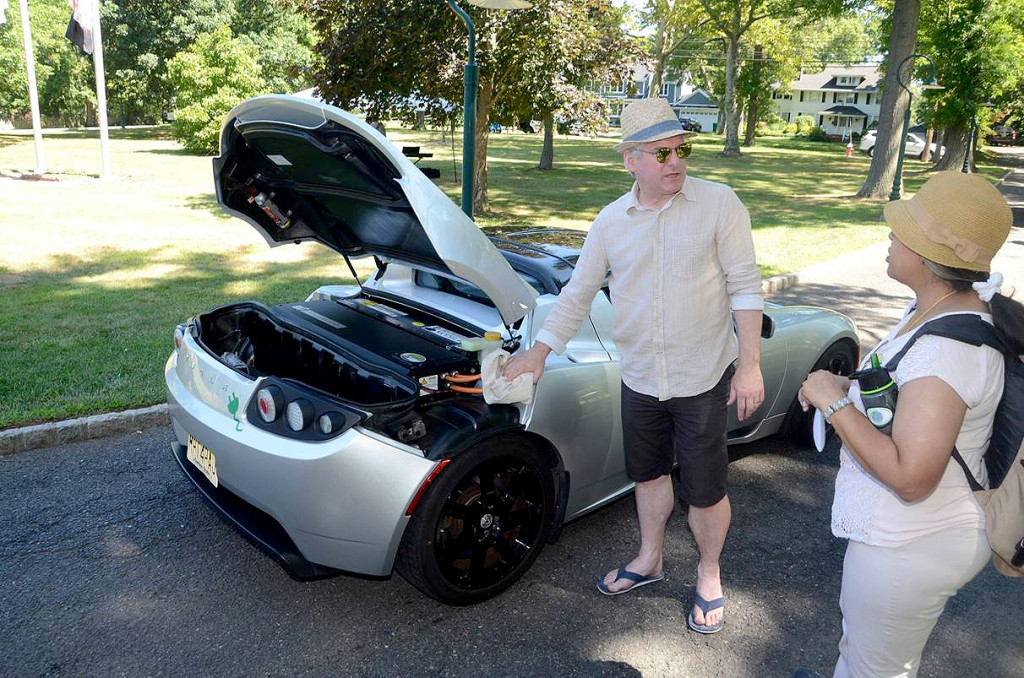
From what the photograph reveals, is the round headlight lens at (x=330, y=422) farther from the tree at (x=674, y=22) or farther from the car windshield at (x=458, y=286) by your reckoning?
the tree at (x=674, y=22)

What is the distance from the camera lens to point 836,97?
89.5 meters

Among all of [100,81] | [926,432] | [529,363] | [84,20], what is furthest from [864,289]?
[84,20]

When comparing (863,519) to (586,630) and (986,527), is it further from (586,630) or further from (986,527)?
(586,630)

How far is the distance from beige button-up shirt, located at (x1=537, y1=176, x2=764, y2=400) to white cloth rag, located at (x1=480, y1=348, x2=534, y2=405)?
19 centimetres

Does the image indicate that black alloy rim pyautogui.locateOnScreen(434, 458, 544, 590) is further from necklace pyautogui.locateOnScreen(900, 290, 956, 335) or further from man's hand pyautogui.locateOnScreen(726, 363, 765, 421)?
necklace pyautogui.locateOnScreen(900, 290, 956, 335)

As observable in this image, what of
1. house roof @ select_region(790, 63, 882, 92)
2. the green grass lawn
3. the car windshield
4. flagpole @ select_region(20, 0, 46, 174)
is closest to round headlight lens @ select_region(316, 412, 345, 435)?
the car windshield

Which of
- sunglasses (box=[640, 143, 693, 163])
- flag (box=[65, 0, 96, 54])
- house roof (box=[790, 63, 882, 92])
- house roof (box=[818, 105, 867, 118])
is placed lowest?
sunglasses (box=[640, 143, 693, 163])

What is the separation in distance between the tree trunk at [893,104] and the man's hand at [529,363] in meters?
20.5

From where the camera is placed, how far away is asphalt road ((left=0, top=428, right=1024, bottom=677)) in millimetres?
2928

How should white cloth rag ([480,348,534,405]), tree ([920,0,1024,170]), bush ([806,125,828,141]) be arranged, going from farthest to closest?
bush ([806,125,828,141]) → tree ([920,0,1024,170]) → white cloth rag ([480,348,534,405])

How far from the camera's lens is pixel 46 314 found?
7285 millimetres

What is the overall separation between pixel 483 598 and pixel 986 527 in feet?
6.50

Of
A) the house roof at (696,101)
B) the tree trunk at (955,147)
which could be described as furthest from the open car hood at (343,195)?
the house roof at (696,101)

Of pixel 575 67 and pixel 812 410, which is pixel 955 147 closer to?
pixel 575 67
